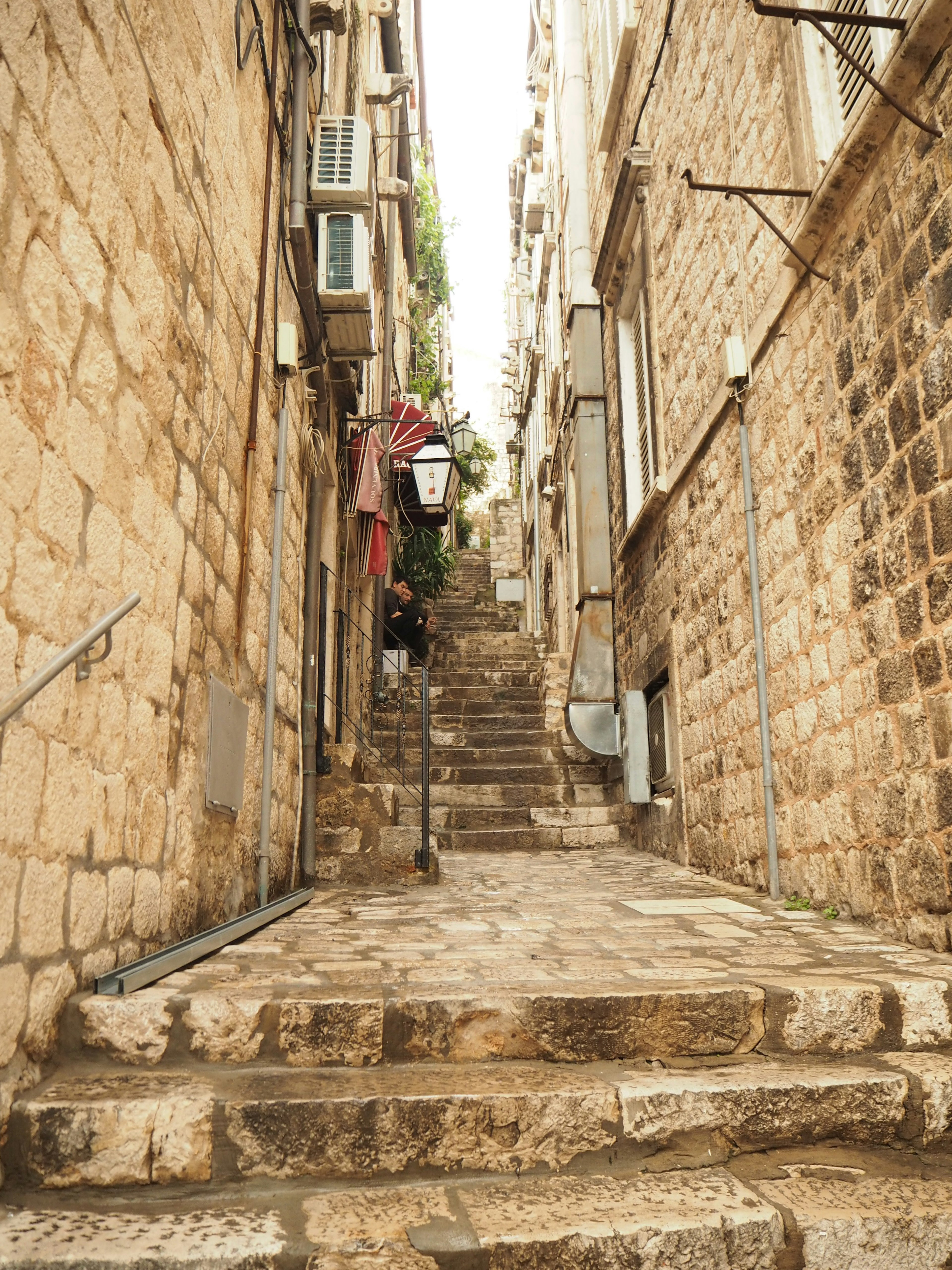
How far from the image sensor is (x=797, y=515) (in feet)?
14.0

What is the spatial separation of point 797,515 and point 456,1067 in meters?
2.80

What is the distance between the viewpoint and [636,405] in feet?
26.7

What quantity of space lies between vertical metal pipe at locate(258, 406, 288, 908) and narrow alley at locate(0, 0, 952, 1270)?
4cm

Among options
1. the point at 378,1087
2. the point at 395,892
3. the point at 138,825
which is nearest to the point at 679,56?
the point at 395,892

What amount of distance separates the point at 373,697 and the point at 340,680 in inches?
91.1

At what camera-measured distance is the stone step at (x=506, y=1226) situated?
1806 millimetres

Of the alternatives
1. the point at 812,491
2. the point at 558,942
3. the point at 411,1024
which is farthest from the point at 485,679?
the point at 411,1024

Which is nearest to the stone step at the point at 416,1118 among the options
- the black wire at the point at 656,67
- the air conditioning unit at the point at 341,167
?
the air conditioning unit at the point at 341,167

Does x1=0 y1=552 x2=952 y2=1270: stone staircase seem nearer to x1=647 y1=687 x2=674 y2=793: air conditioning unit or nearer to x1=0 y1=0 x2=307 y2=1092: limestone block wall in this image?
x1=0 y1=0 x2=307 y2=1092: limestone block wall

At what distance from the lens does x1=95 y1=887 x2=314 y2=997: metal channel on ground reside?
8.31 feet

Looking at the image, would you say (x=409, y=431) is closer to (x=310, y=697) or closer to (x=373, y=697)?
(x=373, y=697)

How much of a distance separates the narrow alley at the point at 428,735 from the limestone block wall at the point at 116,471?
2 centimetres

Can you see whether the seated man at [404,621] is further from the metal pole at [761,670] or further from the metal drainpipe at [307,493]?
the metal pole at [761,670]

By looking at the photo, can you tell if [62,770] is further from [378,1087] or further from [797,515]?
[797,515]
